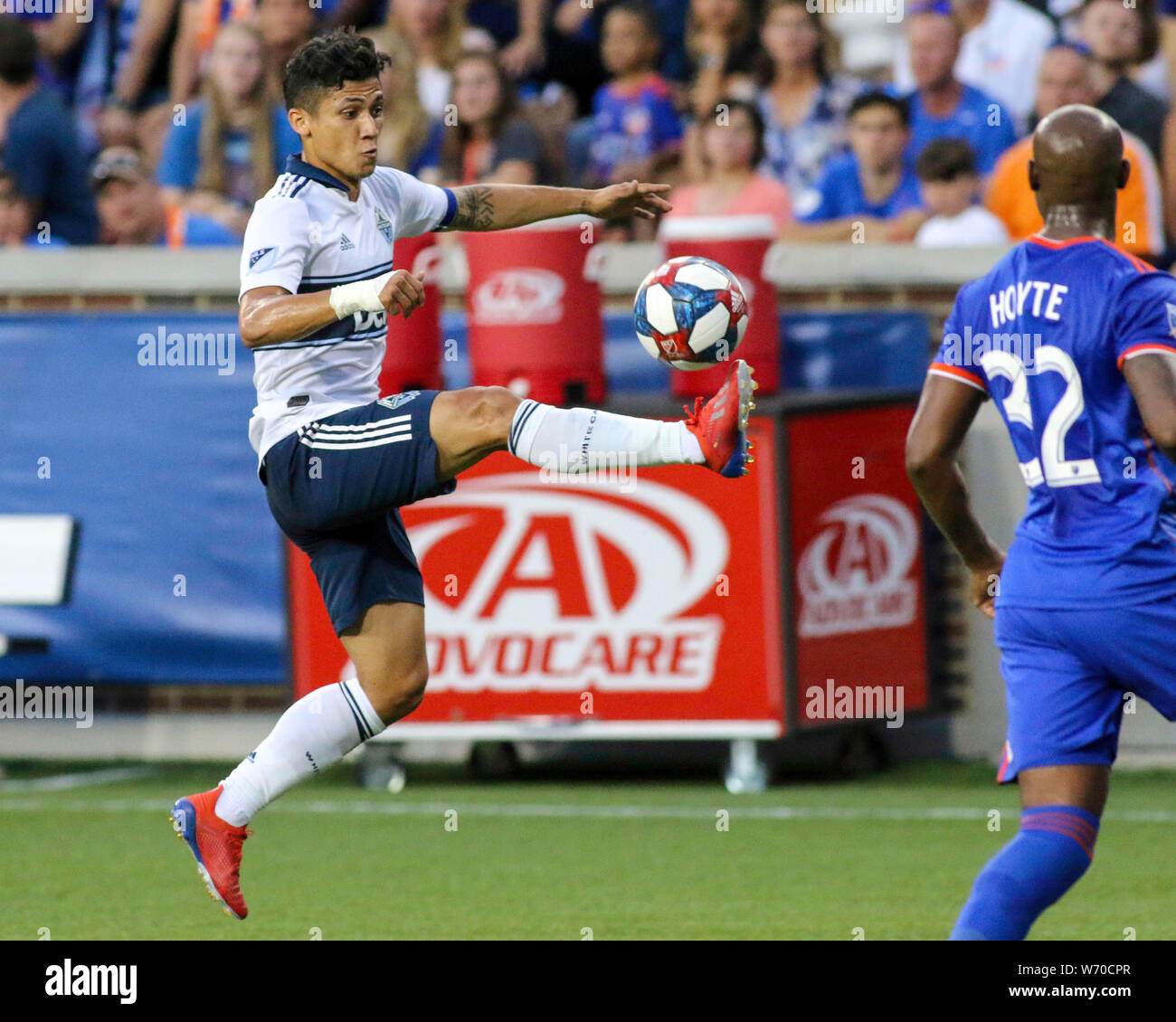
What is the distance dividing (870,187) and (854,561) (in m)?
2.22

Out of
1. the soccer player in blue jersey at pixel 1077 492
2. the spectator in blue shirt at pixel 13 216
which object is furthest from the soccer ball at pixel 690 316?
the spectator in blue shirt at pixel 13 216

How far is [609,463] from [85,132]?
31.1ft

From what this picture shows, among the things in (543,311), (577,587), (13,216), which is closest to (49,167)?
(13,216)

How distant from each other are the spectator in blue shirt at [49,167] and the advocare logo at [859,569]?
177 inches

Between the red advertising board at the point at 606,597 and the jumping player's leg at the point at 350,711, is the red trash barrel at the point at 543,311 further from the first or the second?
the jumping player's leg at the point at 350,711

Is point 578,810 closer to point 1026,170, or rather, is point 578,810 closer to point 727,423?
point 1026,170

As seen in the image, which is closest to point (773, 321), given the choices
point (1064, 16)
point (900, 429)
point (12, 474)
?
point (900, 429)

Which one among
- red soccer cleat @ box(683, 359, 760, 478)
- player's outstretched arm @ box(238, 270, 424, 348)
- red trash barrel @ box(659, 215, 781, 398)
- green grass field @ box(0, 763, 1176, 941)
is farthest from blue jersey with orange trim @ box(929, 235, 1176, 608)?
red trash barrel @ box(659, 215, 781, 398)

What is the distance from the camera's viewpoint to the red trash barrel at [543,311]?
9508 millimetres

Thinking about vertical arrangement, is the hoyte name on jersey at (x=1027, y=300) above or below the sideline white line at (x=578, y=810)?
above

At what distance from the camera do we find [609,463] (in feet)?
18.0

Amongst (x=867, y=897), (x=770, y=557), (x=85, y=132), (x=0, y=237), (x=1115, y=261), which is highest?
(x=85, y=132)

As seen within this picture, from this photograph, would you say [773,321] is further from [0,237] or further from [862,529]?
[0,237]
